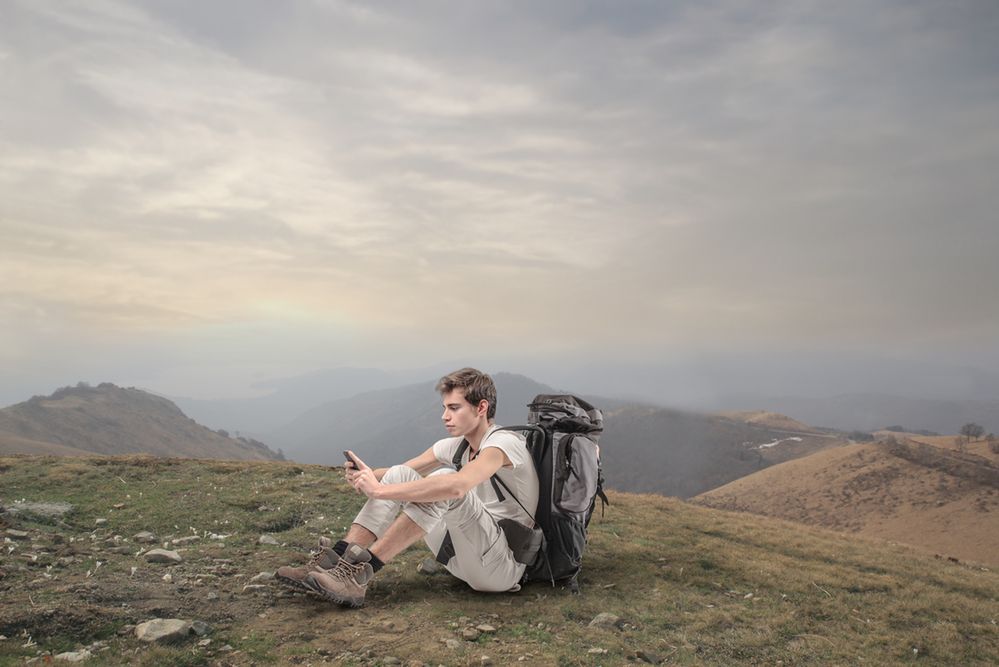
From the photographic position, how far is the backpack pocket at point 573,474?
24.1 ft

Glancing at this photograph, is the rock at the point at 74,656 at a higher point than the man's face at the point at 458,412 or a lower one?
lower

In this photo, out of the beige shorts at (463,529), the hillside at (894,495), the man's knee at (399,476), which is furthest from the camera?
the hillside at (894,495)

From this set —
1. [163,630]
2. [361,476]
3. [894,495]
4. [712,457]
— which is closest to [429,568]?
[361,476]

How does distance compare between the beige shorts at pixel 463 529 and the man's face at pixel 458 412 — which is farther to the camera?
the man's face at pixel 458 412

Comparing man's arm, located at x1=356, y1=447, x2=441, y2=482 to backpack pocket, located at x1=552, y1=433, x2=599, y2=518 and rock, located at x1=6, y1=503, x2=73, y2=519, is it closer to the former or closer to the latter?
backpack pocket, located at x1=552, y1=433, x2=599, y2=518

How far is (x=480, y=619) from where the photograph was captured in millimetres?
7145

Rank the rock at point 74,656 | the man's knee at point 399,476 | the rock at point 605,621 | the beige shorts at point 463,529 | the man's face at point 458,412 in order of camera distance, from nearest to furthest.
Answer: the rock at point 74,656 → the beige shorts at point 463,529 → the man's face at point 458,412 → the man's knee at point 399,476 → the rock at point 605,621

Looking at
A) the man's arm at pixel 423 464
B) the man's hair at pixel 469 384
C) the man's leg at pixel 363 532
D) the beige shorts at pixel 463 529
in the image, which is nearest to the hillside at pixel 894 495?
the beige shorts at pixel 463 529

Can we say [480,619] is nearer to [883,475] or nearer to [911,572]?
[911,572]

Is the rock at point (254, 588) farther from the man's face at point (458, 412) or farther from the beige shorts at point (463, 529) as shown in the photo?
the man's face at point (458, 412)

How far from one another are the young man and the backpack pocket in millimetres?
289

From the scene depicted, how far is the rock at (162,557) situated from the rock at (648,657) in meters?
6.21

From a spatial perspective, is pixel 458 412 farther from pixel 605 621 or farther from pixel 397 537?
pixel 605 621

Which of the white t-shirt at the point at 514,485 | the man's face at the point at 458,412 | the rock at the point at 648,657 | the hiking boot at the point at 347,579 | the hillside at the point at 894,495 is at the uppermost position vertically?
the man's face at the point at 458,412
